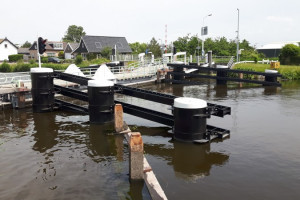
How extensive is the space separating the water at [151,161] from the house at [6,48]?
7051 centimetres

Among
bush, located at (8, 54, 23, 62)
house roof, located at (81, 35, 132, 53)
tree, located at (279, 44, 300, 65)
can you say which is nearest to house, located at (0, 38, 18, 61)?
bush, located at (8, 54, 23, 62)

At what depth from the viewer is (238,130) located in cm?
1264

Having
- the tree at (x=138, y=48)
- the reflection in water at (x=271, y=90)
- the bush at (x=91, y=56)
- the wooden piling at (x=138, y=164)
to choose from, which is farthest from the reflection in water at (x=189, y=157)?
the tree at (x=138, y=48)

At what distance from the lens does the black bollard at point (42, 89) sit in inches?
616

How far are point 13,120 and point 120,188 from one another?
10.2 metres

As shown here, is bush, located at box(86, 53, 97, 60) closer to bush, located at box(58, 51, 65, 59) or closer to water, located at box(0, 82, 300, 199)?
bush, located at box(58, 51, 65, 59)

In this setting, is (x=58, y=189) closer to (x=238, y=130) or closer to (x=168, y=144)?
(x=168, y=144)

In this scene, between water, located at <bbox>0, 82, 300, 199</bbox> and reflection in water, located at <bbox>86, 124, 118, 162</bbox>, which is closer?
water, located at <bbox>0, 82, 300, 199</bbox>

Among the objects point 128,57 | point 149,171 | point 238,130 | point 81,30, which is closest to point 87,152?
point 149,171

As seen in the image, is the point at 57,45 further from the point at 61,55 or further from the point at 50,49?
the point at 61,55

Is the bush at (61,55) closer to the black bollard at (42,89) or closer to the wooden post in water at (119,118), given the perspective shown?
the black bollard at (42,89)

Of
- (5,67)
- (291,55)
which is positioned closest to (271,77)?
(291,55)

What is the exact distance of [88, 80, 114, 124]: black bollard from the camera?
13.0 meters

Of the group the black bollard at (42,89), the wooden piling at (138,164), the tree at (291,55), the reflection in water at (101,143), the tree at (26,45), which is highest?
the tree at (26,45)
